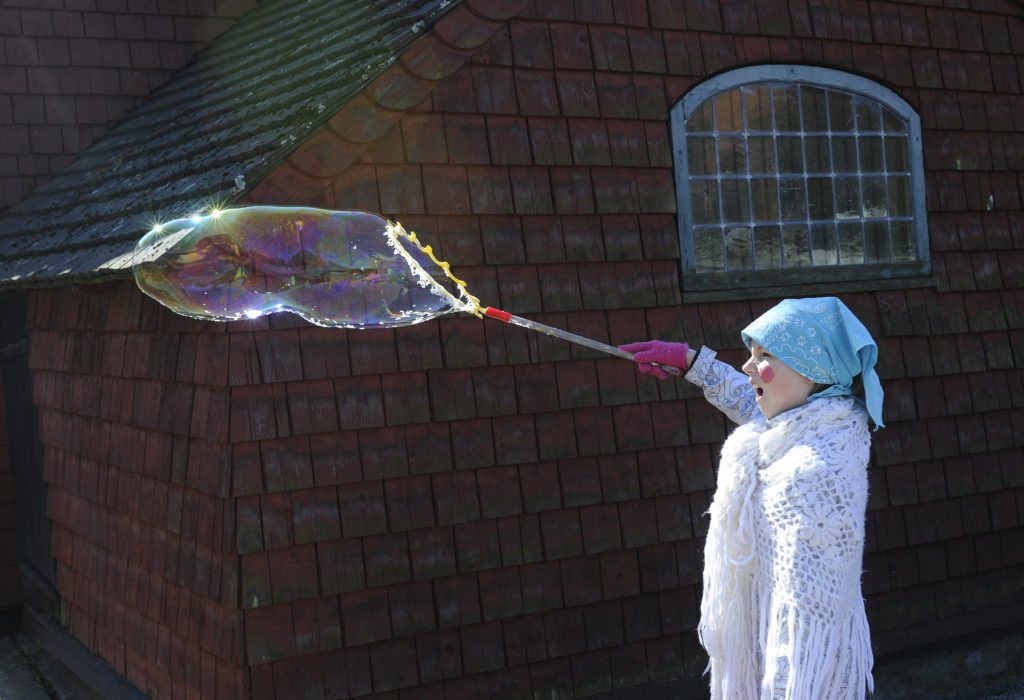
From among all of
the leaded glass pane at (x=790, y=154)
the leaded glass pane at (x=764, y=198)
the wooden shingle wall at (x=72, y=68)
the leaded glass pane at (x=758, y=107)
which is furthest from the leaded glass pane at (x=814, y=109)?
the wooden shingle wall at (x=72, y=68)

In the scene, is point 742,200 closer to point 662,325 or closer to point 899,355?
point 662,325

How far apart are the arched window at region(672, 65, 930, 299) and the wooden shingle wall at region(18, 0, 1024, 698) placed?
13 centimetres

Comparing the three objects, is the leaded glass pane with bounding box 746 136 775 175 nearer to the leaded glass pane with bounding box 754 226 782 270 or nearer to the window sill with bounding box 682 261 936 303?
the leaded glass pane with bounding box 754 226 782 270

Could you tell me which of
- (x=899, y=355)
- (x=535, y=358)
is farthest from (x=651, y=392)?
(x=899, y=355)

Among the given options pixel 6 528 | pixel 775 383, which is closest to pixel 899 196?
pixel 775 383

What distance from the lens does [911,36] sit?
6285 millimetres

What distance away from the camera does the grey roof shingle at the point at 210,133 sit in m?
4.58

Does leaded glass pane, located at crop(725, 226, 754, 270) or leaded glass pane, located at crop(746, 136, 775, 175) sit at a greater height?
leaded glass pane, located at crop(746, 136, 775, 175)

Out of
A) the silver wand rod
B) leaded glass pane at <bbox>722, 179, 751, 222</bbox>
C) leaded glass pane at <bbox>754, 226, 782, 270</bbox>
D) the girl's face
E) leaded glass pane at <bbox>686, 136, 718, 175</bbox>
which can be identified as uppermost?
leaded glass pane at <bbox>686, 136, 718, 175</bbox>

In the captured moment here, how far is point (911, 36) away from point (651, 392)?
2751 mm

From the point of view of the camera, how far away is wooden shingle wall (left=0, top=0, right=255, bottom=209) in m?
7.74

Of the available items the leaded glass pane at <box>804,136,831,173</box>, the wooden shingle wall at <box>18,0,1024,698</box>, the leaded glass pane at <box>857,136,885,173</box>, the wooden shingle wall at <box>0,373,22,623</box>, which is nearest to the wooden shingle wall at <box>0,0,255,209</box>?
the wooden shingle wall at <box>0,373,22,623</box>

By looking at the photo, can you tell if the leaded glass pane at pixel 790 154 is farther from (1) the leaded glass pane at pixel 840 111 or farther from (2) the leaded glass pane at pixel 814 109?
(1) the leaded glass pane at pixel 840 111

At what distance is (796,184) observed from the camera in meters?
5.98
